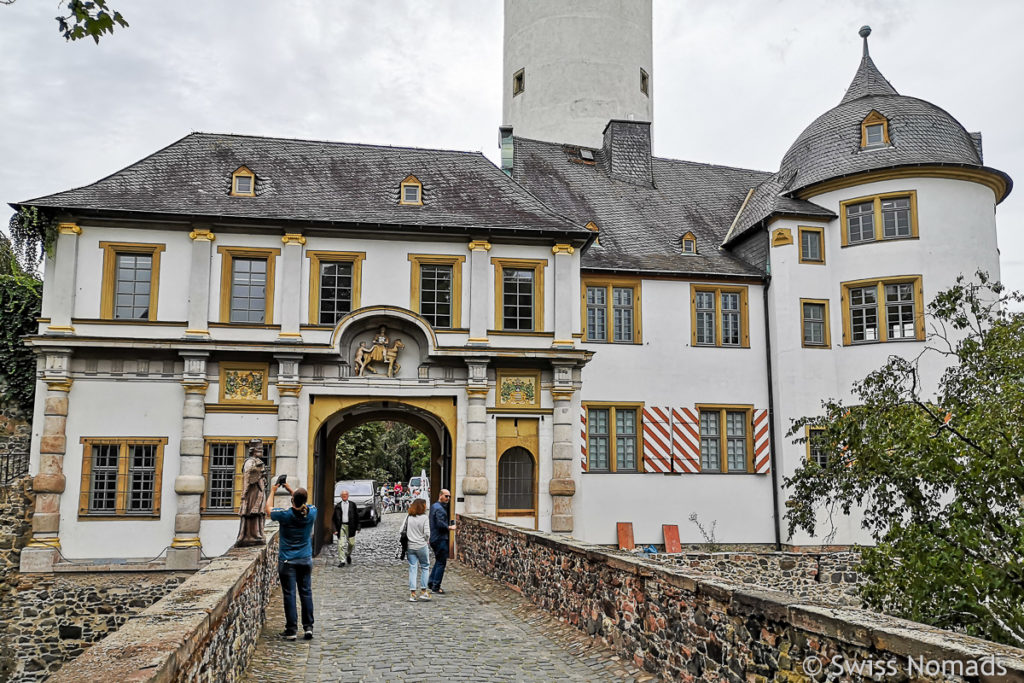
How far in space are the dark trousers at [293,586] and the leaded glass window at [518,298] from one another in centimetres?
1217

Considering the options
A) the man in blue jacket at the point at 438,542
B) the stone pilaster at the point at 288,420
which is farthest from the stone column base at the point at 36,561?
the man in blue jacket at the point at 438,542

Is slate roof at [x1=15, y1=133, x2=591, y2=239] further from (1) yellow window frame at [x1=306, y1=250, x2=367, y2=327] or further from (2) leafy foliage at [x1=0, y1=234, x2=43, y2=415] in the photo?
(2) leafy foliage at [x1=0, y1=234, x2=43, y2=415]

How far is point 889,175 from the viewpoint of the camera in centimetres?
2402

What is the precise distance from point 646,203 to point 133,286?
50.0ft

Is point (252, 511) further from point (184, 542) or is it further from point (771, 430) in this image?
point (771, 430)

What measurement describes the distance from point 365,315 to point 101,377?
19.2 ft

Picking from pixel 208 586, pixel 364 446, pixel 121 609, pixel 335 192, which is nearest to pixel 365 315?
pixel 335 192

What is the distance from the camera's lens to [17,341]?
74.5ft

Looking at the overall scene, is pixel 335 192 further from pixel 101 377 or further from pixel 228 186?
pixel 101 377

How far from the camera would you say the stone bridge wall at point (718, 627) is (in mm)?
4836

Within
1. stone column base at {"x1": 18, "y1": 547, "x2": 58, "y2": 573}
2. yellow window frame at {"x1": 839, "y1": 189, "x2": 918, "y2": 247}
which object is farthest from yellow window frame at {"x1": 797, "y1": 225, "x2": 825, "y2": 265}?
stone column base at {"x1": 18, "y1": 547, "x2": 58, "y2": 573}

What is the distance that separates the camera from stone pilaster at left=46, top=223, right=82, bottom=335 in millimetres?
20188

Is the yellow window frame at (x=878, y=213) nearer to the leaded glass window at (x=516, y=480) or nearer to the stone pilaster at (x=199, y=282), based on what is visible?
the leaded glass window at (x=516, y=480)

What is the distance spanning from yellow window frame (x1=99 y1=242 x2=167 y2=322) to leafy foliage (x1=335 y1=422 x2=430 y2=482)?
76.8ft
